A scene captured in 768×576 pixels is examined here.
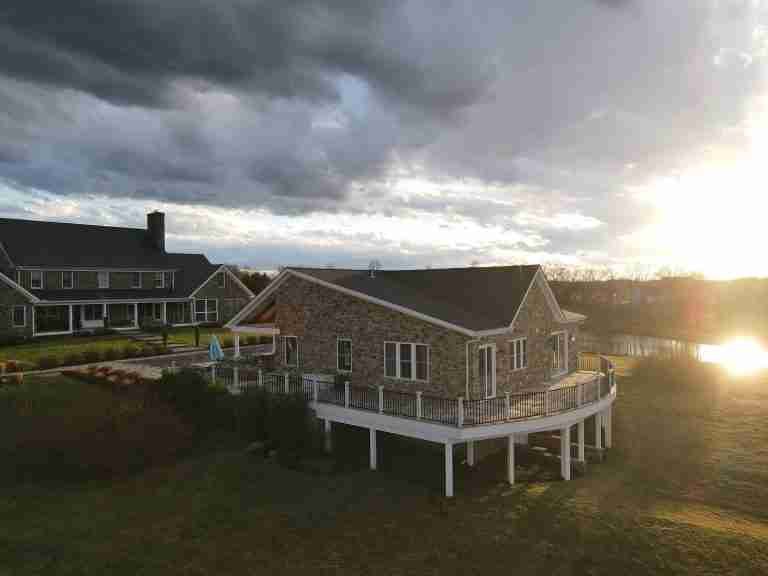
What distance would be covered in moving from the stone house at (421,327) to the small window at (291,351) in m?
0.04

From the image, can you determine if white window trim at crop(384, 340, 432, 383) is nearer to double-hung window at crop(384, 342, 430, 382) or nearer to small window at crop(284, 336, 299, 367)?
double-hung window at crop(384, 342, 430, 382)

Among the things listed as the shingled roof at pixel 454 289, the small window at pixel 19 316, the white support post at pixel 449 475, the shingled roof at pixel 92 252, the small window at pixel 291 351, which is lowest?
the white support post at pixel 449 475

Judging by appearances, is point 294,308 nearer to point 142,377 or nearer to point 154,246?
point 142,377

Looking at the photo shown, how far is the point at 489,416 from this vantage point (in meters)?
17.0

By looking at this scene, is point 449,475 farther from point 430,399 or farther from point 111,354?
point 111,354

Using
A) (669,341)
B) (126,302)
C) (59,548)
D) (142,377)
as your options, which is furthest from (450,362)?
(669,341)

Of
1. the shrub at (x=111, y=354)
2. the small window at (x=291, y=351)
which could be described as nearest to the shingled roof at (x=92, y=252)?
the shrub at (x=111, y=354)

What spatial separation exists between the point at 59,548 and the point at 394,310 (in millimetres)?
12033

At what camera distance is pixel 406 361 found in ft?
64.7

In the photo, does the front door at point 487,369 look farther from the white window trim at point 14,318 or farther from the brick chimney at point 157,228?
the brick chimney at point 157,228

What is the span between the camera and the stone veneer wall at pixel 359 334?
18.7 metres

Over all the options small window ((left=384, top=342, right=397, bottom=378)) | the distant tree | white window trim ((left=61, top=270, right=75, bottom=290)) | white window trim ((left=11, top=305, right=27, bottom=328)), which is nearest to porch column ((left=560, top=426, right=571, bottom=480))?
small window ((left=384, top=342, right=397, bottom=378))

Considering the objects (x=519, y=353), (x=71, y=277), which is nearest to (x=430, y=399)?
(x=519, y=353)

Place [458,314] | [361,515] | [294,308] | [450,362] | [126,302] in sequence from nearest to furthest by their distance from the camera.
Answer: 1. [361,515]
2. [450,362]
3. [458,314]
4. [294,308]
5. [126,302]
